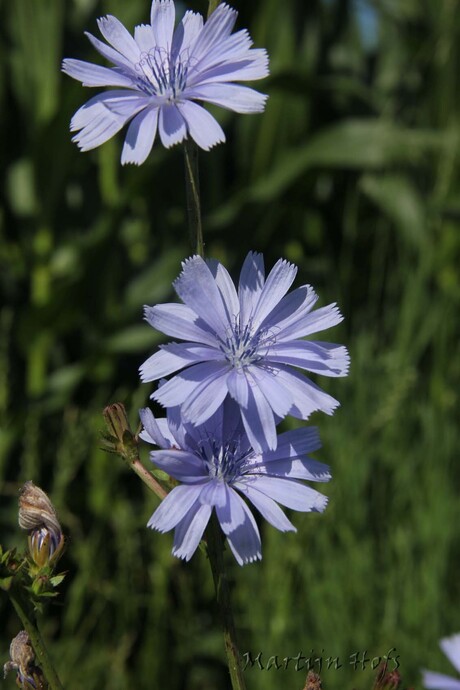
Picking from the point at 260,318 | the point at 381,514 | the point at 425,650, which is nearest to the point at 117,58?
the point at 260,318

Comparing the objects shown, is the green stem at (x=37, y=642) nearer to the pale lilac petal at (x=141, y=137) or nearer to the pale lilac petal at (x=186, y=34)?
the pale lilac petal at (x=141, y=137)

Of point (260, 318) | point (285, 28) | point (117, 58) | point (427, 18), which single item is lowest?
point (260, 318)

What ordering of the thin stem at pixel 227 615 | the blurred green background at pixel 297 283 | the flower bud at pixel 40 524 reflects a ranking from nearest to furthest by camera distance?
the thin stem at pixel 227 615, the flower bud at pixel 40 524, the blurred green background at pixel 297 283

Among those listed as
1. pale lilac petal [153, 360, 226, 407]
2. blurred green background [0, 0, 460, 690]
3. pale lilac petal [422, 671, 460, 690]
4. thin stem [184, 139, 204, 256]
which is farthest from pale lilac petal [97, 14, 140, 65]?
blurred green background [0, 0, 460, 690]

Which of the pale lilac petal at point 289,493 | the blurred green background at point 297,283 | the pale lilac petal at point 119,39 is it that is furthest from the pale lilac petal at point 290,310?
the blurred green background at point 297,283

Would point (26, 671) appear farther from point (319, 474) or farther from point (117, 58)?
point (117, 58)

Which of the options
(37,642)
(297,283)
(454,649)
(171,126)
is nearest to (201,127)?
(171,126)

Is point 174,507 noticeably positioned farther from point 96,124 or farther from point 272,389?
point 96,124
